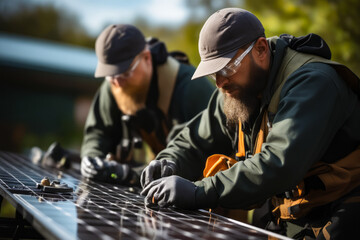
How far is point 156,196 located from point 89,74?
1231 cm

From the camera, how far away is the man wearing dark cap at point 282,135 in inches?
86.0

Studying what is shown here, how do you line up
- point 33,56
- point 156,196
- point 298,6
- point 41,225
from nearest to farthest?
point 41,225 → point 156,196 → point 298,6 → point 33,56

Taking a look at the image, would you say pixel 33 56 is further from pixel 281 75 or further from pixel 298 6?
pixel 281 75

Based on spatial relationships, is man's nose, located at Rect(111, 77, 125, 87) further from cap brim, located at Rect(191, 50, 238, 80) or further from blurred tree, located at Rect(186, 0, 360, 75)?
blurred tree, located at Rect(186, 0, 360, 75)

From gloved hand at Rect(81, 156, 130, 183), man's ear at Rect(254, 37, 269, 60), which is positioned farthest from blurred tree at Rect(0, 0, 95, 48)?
man's ear at Rect(254, 37, 269, 60)

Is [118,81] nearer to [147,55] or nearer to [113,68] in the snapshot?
[113,68]

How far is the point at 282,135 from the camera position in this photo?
2.18 m

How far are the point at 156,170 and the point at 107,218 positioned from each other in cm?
83

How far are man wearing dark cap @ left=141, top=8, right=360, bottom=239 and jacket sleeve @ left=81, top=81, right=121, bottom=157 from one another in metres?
1.77

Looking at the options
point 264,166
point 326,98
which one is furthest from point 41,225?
point 326,98

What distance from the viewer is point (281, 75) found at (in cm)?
252

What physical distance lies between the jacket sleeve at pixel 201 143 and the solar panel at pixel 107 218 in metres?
0.39

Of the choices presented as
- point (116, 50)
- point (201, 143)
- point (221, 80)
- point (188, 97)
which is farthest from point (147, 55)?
point (221, 80)

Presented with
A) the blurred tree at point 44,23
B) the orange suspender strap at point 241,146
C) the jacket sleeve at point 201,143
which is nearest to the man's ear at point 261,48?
the orange suspender strap at point 241,146
